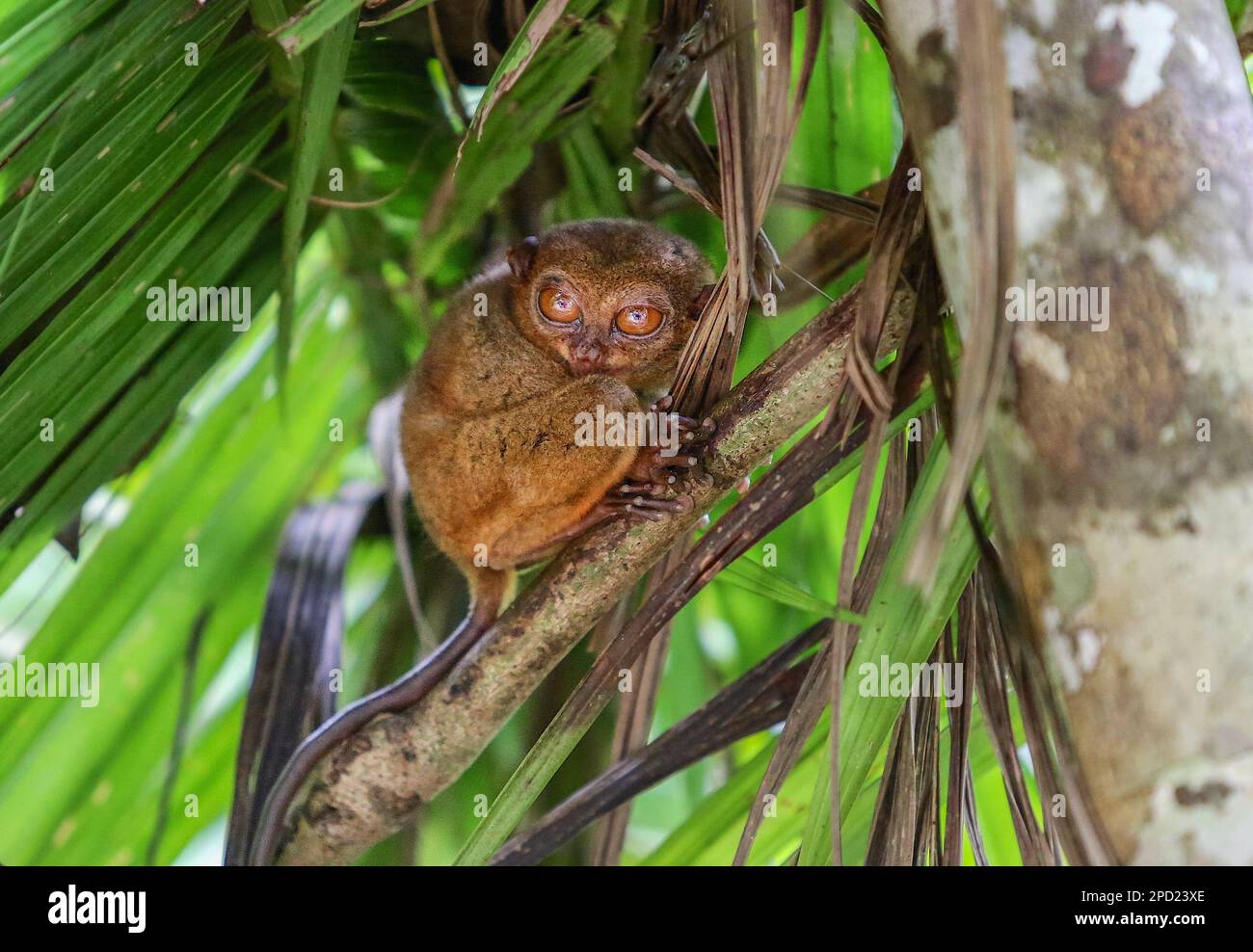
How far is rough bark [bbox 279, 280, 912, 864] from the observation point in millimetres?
1893

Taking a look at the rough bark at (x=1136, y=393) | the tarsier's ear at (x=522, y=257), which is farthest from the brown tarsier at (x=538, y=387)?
the rough bark at (x=1136, y=393)

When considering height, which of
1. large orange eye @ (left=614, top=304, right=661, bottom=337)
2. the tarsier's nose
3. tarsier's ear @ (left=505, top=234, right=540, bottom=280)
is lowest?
the tarsier's nose

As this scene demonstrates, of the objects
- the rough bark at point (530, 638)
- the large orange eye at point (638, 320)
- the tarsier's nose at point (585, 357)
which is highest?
the large orange eye at point (638, 320)

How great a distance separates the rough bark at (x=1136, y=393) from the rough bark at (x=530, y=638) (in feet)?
1.90

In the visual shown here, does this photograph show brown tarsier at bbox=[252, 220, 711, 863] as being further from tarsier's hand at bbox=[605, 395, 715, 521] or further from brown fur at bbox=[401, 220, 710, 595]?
tarsier's hand at bbox=[605, 395, 715, 521]

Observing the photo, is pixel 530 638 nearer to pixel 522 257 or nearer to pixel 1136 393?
pixel 522 257

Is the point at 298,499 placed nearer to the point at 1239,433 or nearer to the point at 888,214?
the point at 888,214

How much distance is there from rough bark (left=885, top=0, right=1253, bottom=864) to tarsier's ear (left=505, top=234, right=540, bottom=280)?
5.64ft

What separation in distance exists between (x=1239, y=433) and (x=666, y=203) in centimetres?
234

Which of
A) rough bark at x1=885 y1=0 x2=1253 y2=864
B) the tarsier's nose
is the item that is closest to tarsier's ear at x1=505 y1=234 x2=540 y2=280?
the tarsier's nose

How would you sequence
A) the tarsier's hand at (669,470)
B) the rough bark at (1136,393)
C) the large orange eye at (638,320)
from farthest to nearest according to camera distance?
the large orange eye at (638,320), the tarsier's hand at (669,470), the rough bark at (1136,393)

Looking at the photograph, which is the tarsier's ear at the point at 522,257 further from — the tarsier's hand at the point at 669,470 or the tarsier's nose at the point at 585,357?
the tarsier's hand at the point at 669,470

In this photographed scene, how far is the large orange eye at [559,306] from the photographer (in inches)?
113

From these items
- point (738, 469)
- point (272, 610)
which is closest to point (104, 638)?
point (272, 610)
